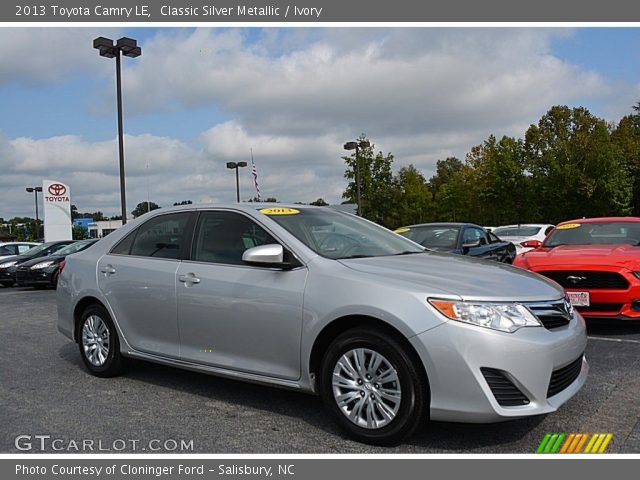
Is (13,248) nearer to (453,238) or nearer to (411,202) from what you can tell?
(453,238)

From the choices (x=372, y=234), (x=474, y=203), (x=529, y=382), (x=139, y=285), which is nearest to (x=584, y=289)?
(x=372, y=234)

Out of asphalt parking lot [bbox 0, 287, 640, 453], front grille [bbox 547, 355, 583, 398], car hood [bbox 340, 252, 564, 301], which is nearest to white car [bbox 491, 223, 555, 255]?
asphalt parking lot [bbox 0, 287, 640, 453]

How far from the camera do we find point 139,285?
5105 mm

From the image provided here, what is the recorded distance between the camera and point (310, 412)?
4410mm

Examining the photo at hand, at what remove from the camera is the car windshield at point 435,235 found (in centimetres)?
1000

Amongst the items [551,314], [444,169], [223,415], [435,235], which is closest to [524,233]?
[435,235]

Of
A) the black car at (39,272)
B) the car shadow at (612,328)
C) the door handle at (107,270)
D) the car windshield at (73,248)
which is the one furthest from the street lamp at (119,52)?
the car shadow at (612,328)

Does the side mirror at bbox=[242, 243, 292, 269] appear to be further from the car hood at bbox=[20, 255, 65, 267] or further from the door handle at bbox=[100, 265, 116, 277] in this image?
the car hood at bbox=[20, 255, 65, 267]

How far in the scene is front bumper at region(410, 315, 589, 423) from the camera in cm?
341

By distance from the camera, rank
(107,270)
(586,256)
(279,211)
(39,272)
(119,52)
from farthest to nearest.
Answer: (119,52), (39,272), (586,256), (107,270), (279,211)

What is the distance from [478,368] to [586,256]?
445 cm

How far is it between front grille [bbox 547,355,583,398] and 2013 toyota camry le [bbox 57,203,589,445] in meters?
0.01

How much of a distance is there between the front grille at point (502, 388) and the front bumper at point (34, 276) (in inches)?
588
